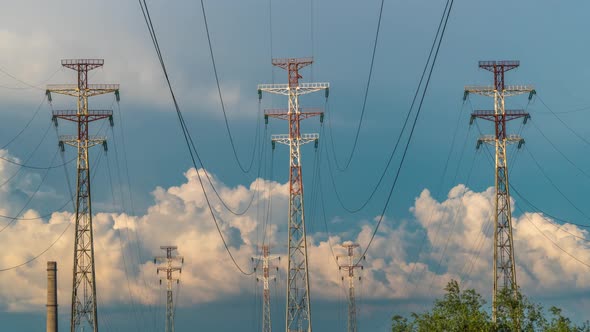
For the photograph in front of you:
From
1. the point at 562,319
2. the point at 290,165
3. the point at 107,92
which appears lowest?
the point at 562,319

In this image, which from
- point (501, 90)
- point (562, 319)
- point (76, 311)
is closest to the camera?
point (562, 319)

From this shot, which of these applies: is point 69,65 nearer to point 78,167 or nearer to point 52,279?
point 78,167

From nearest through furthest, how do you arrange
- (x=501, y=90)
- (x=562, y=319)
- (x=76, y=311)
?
(x=562, y=319)
(x=76, y=311)
(x=501, y=90)

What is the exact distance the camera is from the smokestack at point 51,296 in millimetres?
98188

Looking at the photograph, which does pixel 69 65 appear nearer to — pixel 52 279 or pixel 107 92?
pixel 107 92

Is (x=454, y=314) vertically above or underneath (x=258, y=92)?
underneath

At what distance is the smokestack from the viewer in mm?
98188

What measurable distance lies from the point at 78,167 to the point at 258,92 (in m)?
16.2

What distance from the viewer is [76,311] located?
104500mm

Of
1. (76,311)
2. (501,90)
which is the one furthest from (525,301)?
(76,311)

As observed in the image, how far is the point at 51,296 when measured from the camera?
9944cm

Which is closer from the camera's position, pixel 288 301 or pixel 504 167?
pixel 288 301

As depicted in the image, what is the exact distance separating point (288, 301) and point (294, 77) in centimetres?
1869

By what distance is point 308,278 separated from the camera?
102 meters
